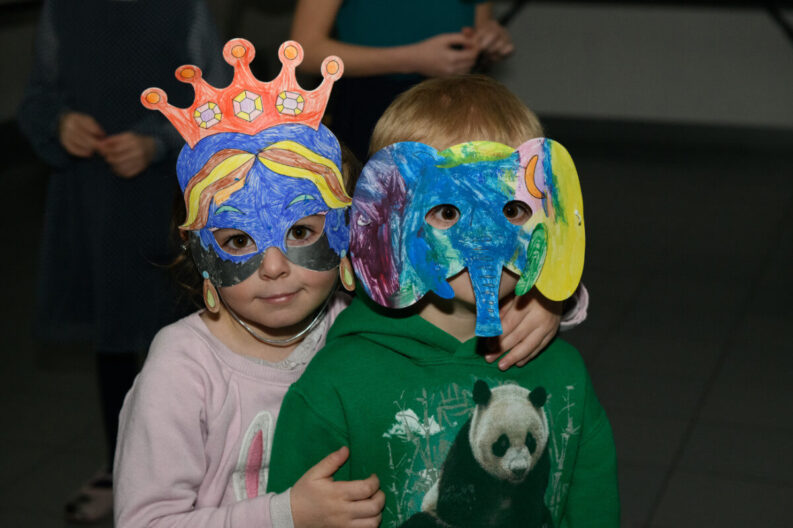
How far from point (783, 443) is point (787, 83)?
12.4 feet

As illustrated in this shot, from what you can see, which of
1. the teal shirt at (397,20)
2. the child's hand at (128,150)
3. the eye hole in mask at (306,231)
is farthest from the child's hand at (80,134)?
the eye hole in mask at (306,231)

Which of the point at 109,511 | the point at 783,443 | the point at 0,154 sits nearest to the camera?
the point at 109,511

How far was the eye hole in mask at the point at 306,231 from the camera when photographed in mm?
1224

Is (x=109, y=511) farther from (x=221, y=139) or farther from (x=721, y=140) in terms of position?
(x=721, y=140)

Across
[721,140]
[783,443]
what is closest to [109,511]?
[783,443]

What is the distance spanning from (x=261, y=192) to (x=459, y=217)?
0.76 ft

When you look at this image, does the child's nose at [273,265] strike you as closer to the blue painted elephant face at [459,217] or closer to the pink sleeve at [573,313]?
the blue painted elephant face at [459,217]

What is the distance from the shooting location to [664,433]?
2.93 metres

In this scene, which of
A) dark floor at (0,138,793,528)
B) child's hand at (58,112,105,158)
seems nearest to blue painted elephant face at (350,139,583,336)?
child's hand at (58,112,105,158)

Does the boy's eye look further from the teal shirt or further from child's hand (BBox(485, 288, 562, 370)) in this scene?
the teal shirt

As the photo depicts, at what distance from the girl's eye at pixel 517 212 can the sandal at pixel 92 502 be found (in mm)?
1686

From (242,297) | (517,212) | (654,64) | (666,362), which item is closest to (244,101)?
(242,297)

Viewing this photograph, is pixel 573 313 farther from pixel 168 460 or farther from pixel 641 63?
pixel 641 63

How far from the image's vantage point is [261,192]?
119cm
